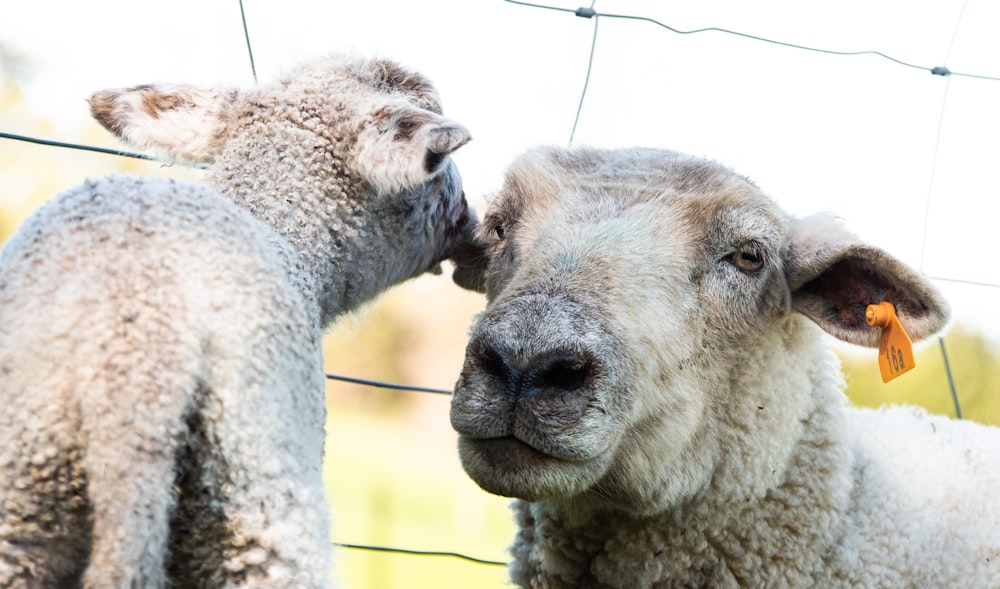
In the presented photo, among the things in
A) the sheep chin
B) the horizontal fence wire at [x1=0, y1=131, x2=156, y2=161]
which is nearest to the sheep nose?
the sheep chin

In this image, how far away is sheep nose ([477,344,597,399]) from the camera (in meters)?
2.14

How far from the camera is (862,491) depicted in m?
2.80

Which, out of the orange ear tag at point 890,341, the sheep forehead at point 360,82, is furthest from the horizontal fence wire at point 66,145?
the orange ear tag at point 890,341

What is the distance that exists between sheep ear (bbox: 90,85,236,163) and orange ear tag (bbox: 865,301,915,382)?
1972 millimetres

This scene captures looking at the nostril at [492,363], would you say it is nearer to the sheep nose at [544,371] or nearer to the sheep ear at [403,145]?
the sheep nose at [544,371]

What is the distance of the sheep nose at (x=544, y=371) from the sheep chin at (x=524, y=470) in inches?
5.4

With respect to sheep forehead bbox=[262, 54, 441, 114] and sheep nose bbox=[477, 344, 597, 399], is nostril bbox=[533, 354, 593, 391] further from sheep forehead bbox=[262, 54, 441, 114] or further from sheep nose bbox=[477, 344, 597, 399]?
sheep forehead bbox=[262, 54, 441, 114]

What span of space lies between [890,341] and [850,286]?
21 centimetres

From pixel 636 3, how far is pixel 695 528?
3446 mm

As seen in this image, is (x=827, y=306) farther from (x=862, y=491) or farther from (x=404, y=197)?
(x=404, y=197)

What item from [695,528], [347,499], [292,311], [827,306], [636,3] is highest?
[636,3]

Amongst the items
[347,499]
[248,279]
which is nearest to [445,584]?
[347,499]

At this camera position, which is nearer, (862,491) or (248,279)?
(248,279)

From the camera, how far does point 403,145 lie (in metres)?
2.55
